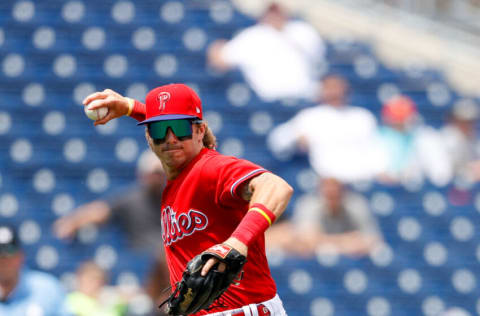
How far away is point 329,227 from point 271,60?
2.47 meters

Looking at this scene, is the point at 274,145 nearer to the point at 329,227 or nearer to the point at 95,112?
the point at 329,227

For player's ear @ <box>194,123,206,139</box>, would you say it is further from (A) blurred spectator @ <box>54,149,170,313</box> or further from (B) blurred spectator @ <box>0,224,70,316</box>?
(A) blurred spectator @ <box>54,149,170,313</box>

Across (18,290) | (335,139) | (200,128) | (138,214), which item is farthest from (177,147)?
(335,139)

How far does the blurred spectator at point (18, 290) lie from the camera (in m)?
4.77

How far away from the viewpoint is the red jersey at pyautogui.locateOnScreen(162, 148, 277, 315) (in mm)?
3070

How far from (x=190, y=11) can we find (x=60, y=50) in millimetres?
1842

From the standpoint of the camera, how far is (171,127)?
315 centimetres

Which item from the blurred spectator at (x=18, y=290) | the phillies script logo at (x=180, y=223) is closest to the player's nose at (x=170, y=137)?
the phillies script logo at (x=180, y=223)

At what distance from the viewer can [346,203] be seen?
7.51 m

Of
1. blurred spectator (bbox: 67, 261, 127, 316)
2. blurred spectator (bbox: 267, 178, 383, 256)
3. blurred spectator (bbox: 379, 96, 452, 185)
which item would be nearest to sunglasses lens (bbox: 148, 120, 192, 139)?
blurred spectator (bbox: 67, 261, 127, 316)

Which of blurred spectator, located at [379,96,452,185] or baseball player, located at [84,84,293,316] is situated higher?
blurred spectator, located at [379,96,452,185]

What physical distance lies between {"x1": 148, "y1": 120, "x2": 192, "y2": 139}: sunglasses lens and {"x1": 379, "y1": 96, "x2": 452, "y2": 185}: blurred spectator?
18.5 ft

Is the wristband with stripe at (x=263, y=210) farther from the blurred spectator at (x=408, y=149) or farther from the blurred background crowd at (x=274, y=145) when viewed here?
the blurred spectator at (x=408, y=149)

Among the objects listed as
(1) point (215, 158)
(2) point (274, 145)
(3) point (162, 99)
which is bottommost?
(1) point (215, 158)
